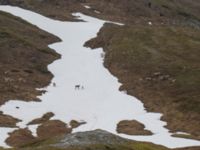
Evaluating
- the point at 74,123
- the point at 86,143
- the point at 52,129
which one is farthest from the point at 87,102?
the point at 86,143

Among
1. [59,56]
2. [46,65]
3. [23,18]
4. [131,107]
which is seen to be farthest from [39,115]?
[23,18]

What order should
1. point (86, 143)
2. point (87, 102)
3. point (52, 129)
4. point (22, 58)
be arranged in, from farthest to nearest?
point (22, 58), point (87, 102), point (52, 129), point (86, 143)

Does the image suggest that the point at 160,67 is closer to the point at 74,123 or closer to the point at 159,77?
the point at 159,77

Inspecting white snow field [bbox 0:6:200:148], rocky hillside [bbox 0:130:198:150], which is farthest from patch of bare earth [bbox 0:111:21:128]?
rocky hillside [bbox 0:130:198:150]

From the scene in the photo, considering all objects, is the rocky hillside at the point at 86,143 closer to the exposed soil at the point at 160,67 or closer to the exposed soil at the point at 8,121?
the exposed soil at the point at 160,67

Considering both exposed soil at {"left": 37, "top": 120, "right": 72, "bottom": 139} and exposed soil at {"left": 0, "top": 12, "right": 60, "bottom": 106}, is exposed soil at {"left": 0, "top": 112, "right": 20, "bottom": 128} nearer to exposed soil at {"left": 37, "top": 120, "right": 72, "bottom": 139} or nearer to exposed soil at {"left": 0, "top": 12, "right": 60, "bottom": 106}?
exposed soil at {"left": 37, "top": 120, "right": 72, "bottom": 139}

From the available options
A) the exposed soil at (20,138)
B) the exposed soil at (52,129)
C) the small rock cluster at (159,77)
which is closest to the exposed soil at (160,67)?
the small rock cluster at (159,77)
